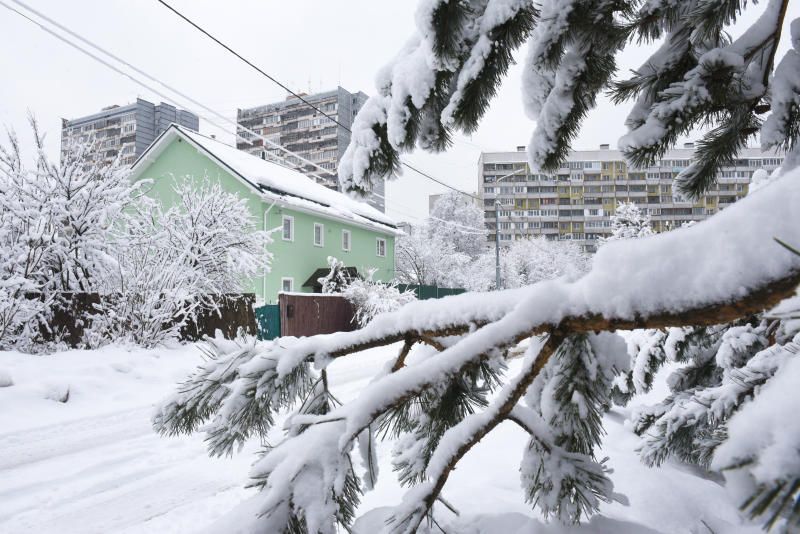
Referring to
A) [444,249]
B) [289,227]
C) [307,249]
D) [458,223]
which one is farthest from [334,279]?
[458,223]

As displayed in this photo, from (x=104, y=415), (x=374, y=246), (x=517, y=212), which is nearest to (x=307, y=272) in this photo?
(x=374, y=246)

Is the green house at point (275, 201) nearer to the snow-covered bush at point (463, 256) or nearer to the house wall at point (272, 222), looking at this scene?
the house wall at point (272, 222)

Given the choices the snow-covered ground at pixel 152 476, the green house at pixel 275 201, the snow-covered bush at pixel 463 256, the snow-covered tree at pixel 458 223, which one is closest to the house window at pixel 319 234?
the green house at pixel 275 201

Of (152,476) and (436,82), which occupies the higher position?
(436,82)

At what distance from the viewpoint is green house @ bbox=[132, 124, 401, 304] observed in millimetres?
19516

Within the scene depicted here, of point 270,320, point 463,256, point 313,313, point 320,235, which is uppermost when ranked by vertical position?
point 463,256

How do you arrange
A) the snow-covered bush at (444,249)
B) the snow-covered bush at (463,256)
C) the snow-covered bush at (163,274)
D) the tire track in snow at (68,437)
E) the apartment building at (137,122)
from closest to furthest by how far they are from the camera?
the tire track in snow at (68,437)
the snow-covered bush at (163,274)
the snow-covered bush at (444,249)
the snow-covered bush at (463,256)
the apartment building at (137,122)

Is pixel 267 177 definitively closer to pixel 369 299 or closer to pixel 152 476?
pixel 369 299

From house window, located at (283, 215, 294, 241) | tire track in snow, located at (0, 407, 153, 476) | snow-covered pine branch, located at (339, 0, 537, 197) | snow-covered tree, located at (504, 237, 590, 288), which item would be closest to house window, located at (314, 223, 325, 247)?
house window, located at (283, 215, 294, 241)

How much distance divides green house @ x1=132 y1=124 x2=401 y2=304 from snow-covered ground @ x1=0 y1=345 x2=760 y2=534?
1161 cm

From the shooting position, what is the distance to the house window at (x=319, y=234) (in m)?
22.6

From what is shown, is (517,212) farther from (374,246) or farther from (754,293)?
(754,293)

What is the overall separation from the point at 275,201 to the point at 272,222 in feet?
3.29

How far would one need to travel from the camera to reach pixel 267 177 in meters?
20.5
